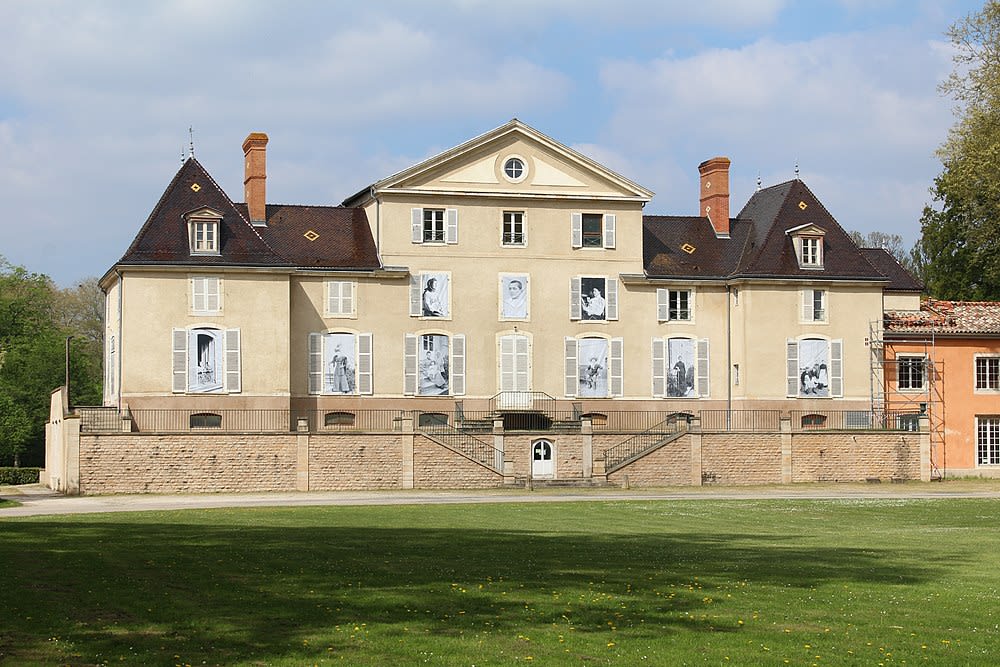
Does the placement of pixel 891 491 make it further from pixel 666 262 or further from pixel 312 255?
pixel 312 255

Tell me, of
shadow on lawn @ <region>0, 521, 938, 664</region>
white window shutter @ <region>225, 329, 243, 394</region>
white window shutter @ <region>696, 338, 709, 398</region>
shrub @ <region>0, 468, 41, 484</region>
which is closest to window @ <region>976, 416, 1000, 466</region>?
white window shutter @ <region>696, 338, 709, 398</region>

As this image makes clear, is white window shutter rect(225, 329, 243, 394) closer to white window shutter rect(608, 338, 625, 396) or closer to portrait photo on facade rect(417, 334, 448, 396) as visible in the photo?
portrait photo on facade rect(417, 334, 448, 396)

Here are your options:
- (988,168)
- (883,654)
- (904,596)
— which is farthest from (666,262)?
(883,654)

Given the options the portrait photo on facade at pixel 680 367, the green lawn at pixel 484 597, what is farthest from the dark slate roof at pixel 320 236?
the green lawn at pixel 484 597

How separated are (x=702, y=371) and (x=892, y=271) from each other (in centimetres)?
1038

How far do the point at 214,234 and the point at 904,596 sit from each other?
35276 millimetres

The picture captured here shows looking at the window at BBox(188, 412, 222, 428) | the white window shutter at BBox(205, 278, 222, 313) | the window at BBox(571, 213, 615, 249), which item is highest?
the window at BBox(571, 213, 615, 249)

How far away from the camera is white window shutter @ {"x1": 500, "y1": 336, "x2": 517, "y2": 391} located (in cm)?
5009

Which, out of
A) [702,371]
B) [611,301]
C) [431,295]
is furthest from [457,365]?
[702,371]

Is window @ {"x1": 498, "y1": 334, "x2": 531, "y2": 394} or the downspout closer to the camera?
the downspout

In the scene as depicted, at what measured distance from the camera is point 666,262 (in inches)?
2079

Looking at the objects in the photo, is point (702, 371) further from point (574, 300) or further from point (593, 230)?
point (593, 230)

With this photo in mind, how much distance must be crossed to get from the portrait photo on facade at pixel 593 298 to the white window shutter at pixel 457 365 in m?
4.62

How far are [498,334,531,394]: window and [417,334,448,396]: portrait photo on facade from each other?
2025 mm
